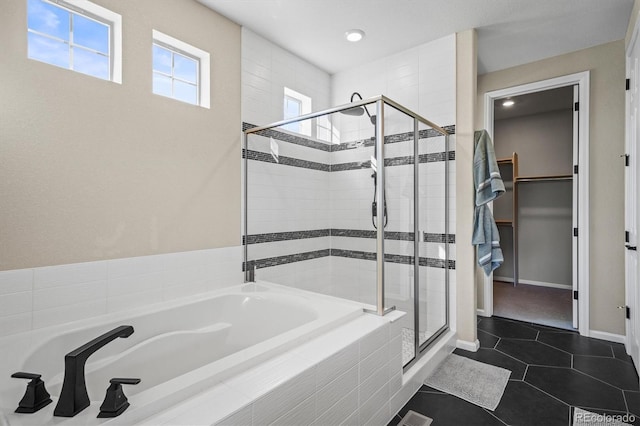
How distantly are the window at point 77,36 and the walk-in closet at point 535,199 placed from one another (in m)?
4.15

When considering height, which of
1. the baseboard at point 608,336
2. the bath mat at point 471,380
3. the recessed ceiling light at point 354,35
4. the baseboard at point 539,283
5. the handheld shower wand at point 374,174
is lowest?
the bath mat at point 471,380

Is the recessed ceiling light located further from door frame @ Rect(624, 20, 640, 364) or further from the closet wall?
the closet wall

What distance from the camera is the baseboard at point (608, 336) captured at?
2.80 m

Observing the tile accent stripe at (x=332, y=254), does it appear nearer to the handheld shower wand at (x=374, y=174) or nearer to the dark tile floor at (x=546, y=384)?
the handheld shower wand at (x=374, y=174)

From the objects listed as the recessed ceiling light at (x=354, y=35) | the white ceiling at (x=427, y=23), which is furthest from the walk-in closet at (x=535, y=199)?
the recessed ceiling light at (x=354, y=35)

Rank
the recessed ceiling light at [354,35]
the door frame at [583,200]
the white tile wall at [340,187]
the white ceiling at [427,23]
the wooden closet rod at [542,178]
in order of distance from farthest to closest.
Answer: the wooden closet rod at [542,178]
the door frame at [583,200]
the recessed ceiling light at [354,35]
the white tile wall at [340,187]
the white ceiling at [427,23]

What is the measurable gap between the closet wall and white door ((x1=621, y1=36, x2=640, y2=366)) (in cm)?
211

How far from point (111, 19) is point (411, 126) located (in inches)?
81.5

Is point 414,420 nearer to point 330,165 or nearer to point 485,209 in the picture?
point 485,209

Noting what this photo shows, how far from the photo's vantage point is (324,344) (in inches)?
59.8

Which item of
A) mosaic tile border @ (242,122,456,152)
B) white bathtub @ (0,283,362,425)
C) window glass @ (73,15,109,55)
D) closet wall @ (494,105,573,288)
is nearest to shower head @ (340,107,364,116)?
mosaic tile border @ (242,122,456,152)

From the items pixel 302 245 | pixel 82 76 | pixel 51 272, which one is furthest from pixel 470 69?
pixel 51 272

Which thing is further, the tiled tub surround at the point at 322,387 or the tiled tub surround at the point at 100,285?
the tiled tub surround at the point at 100,285

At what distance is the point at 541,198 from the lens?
4793 mm
